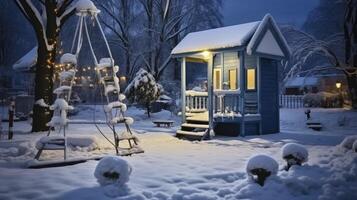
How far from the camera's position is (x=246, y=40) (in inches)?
557

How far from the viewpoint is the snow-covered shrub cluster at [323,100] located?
93.0 ft

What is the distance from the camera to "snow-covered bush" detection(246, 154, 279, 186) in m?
6.47

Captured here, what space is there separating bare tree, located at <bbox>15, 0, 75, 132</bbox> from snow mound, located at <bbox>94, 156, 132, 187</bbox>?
30.9 ft

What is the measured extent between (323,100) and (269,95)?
14497 mm

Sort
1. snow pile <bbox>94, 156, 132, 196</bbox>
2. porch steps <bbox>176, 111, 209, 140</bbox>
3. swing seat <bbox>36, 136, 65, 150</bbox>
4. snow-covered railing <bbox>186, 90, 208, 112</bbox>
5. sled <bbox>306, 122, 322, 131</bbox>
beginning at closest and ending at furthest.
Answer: snow pile <bbox>94, 156, 132, 196</bbox> → swing seat <bbox>36, 136, 65, 150</bbox> → porch steps <bbox>176, 111, 209, 140</bbox> → snow-covered railing <bbox>186, 90, 208, 112</bbox> → sled <bbox>306, 122, 322, 131</bbox>

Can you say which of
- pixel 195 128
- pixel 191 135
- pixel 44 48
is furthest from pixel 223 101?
pixel 44 48

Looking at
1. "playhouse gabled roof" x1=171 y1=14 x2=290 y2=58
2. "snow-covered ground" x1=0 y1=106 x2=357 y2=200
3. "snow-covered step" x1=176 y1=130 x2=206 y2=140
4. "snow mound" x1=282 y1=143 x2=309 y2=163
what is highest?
"playhouse gabled roof" x1=171 y1=14 x2=290 y2=58

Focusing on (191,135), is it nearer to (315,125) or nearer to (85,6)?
(85,6)

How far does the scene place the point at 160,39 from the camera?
1189 inches

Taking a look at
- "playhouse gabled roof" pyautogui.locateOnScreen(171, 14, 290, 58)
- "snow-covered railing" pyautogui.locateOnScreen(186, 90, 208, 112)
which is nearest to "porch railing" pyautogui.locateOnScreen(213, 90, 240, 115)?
"snow-covered railing" pyautogui.locateOnScreen(186, 90, 208, 112)

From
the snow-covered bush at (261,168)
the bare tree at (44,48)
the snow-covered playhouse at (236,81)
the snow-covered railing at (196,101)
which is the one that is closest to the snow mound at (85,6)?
the bare tree at (44,48)

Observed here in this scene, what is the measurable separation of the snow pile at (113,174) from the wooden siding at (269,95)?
10.7 m

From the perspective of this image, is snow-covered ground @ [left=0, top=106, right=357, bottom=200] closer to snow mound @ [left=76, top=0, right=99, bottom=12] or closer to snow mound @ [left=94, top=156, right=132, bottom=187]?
snow mound @ [left=94, top=156, right=132, bottom=187]

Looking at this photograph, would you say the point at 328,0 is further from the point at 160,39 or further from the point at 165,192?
the point at 165,192
